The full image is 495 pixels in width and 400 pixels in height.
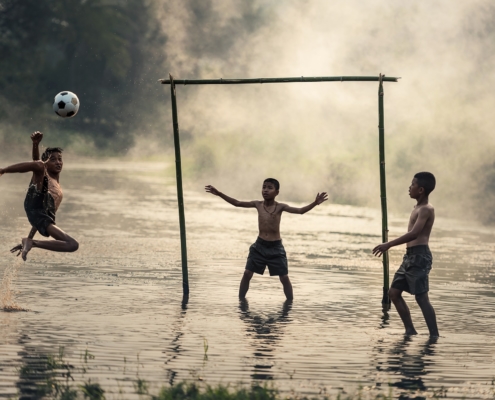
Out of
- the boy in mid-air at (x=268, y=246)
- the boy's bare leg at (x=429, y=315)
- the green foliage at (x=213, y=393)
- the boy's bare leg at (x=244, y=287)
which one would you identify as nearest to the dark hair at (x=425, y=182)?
the boy's bare leg at (x=429, y=315)

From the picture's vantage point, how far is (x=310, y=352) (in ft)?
31.9

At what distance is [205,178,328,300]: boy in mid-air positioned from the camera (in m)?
13.3

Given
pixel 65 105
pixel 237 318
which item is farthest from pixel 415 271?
pixel 65 105

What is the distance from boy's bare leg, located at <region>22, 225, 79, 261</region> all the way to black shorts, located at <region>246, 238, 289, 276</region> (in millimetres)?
2363

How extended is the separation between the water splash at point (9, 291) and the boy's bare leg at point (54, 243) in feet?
1.95

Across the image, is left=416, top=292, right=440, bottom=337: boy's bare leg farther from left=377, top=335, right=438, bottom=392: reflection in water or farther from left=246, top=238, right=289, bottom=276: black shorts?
left=246, top=238, right=289, bottom=276: black shorts

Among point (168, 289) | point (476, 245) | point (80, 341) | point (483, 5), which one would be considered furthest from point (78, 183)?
point (80, 341)

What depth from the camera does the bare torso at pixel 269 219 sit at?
44.3ft

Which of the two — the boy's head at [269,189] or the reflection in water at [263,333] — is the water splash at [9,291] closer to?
the reflection in water at [263,333]

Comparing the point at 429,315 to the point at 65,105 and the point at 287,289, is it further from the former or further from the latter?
the point at 65,105

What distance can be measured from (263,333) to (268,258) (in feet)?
9.34

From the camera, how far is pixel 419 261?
35.7ft

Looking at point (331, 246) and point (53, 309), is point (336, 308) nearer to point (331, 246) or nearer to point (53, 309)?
point (53, 309)

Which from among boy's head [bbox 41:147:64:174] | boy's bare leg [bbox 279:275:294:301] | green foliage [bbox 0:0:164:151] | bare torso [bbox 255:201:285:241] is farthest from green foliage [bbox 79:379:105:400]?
green foliage [bbox 0:0:164:151]
